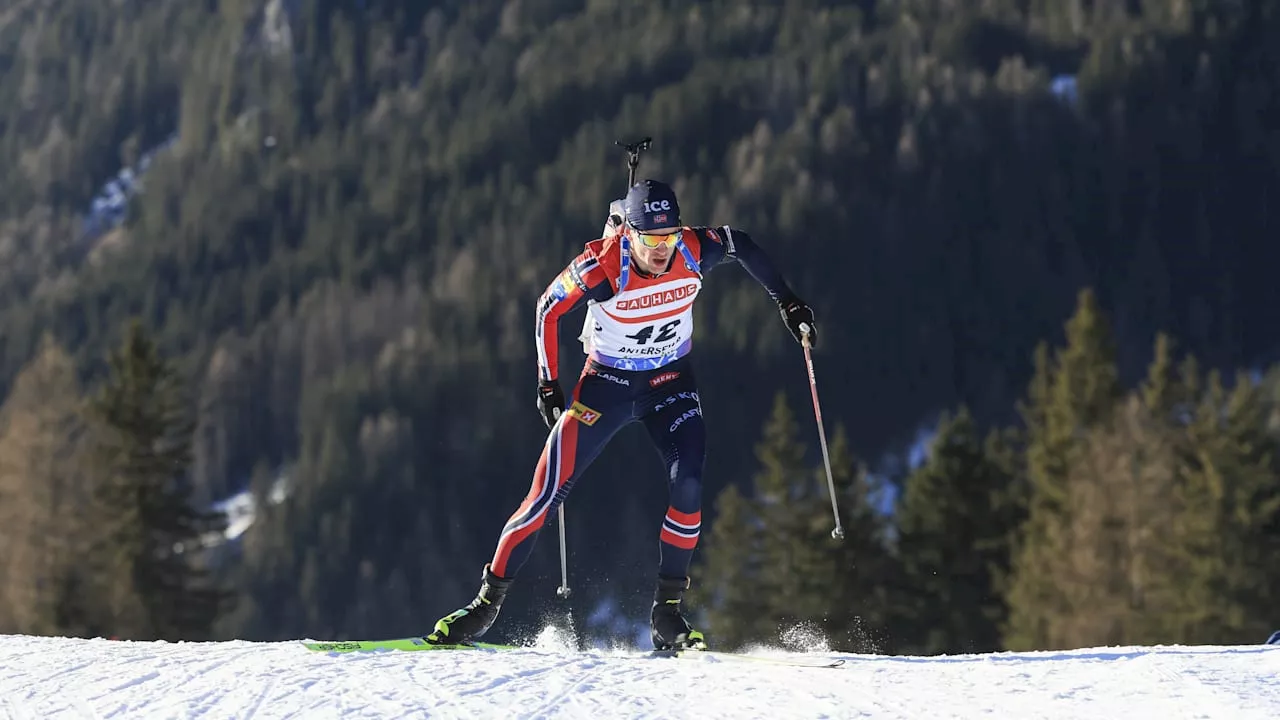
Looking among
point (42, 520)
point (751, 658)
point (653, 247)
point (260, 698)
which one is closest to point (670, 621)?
point (751, 658)

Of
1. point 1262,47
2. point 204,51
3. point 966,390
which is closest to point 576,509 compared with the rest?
point 966,390

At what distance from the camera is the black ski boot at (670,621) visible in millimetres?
8672

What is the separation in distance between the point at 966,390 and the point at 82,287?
84.0 m

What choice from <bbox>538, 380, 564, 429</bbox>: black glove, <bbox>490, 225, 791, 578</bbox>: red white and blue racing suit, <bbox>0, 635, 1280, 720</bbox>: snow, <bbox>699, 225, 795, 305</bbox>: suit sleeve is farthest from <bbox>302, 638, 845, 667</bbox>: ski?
<bbox>699, 225, 795, 305</bbox>: suit sleeve

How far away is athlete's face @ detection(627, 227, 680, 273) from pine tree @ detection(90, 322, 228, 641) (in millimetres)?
22107

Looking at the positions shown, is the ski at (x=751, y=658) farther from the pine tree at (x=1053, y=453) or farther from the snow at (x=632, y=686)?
the pine tree at (x=1053, y=453)

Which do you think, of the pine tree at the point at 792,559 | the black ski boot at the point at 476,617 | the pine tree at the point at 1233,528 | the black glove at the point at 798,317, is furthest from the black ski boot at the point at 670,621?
the pine tree at the point at 1233,528

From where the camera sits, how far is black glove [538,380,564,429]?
27.4 feet

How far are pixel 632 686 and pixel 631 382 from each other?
6.36 ft

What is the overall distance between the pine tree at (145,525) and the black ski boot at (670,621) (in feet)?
70.2

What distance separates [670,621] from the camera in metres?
8.70

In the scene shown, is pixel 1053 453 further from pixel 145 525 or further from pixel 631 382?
pixel 631 382

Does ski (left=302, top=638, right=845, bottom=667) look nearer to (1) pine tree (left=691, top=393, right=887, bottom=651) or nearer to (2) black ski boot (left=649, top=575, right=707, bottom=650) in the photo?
(2) black ski boot (left=649, top=575, right=707, bottom=650)

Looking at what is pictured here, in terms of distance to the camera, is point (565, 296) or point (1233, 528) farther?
point (1233, 528)
